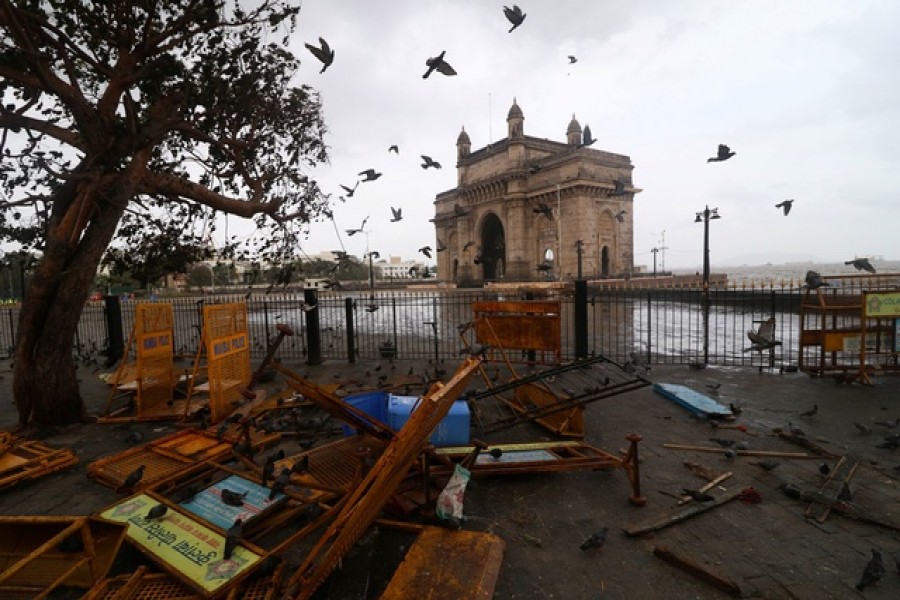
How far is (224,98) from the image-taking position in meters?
7.76

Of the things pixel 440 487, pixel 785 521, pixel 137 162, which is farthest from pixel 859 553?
pixel 137 162

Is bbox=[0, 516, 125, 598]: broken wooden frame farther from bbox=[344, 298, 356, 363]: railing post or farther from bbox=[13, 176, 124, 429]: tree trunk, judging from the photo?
bbox=[344, 298, 356, 363]: railing post

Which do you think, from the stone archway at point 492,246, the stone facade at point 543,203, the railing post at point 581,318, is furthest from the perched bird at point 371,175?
the stone archway at point 492,246

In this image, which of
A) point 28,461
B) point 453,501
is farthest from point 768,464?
point 28,461

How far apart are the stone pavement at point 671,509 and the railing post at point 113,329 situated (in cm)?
433

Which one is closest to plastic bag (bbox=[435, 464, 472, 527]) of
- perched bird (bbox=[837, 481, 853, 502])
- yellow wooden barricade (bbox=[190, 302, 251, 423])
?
perched bird (bbox=[837, 481, 853, 502])

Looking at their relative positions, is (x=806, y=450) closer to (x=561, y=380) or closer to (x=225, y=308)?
(x=561, y=380)

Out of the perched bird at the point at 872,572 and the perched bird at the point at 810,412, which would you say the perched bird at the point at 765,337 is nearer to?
the perched bird at the point at 810,412

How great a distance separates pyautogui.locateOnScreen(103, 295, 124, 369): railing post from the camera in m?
10.3

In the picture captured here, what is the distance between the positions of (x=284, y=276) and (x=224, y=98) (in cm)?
397

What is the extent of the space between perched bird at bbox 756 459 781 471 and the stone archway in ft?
156

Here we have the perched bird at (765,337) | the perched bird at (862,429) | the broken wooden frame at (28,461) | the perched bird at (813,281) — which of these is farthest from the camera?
the perched bird at (765,337)

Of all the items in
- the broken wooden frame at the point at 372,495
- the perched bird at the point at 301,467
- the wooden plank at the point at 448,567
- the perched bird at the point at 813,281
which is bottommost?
the wooden plank at the point at 448,567

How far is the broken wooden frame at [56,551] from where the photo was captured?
269cm
